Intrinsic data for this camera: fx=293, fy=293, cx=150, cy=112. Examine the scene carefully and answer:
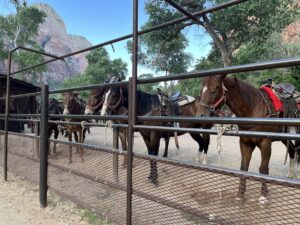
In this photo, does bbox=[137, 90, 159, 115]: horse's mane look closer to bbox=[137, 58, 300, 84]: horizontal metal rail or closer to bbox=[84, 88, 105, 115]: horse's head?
bbox=[84, 88, 105, 115]: horse's head

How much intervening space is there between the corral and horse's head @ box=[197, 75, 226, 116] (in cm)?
88

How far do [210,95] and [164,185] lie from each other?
4.02ft

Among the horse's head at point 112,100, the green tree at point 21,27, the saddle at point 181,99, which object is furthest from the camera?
the green tree at point 21,27

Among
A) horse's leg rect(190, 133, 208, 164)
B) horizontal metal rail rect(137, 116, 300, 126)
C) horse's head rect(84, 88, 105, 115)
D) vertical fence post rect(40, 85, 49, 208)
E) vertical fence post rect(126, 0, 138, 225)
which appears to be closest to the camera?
horizontal metal rail rect(137, 116, 300, 126)

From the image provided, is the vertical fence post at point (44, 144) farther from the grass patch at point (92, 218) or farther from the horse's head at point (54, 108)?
the horse's head at point (54, 108)

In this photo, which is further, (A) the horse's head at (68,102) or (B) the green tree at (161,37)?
(B) the green tree at (161,37)

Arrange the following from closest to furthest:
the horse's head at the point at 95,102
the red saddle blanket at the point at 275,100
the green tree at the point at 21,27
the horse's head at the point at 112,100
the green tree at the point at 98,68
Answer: the red saddle blanket at the point at 275,100 < the horse's head at the point at 112,100 < the horse's head at the point at 95,102 < the green tree at the point at 21,27 < the green tree at the point at 98,68

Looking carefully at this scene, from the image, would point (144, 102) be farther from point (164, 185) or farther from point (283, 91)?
point (164, 185)

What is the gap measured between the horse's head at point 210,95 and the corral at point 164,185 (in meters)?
0.88

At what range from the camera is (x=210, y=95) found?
3096 millimetres

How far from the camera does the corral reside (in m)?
1.57

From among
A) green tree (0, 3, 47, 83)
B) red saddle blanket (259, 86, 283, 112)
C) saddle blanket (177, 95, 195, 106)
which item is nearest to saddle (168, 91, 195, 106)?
saddle blanket (177, 95, 195, 106)

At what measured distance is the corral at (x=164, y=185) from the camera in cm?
157

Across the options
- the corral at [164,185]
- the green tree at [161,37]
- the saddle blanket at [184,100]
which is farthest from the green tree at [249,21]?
the corral at [164,185]
